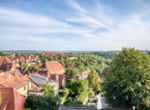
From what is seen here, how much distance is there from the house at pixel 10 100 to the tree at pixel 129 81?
26.1 ft

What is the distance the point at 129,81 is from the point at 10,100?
1039cm

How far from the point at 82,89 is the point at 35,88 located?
Result: 7.53 metres

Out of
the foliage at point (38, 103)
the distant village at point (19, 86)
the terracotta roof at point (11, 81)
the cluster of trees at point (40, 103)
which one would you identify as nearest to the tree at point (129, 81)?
the cluster of trees at point (40, 103)

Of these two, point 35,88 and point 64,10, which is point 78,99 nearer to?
point 35,88

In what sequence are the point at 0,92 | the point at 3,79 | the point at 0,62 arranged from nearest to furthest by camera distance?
1. the point at 0,92
2. the point at 3,79
3. the point at 0,62

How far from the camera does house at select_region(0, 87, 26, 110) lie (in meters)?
16.7

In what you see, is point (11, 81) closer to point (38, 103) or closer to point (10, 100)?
point (38, 103)

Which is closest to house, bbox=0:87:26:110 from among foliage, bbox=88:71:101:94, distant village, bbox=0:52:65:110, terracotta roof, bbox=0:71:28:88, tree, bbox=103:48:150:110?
distant village, bbox=0:52:65:110

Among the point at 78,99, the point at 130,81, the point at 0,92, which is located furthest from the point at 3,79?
the point at 130,81

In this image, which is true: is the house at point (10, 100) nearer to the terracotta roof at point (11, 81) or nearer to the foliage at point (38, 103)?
the foliage at point (38, 103)

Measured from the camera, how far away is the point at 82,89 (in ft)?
97.7

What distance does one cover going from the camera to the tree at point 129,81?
51.3 ft

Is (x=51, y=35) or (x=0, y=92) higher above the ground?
(x=51, y=35)

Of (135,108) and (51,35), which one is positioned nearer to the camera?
(135,108)
